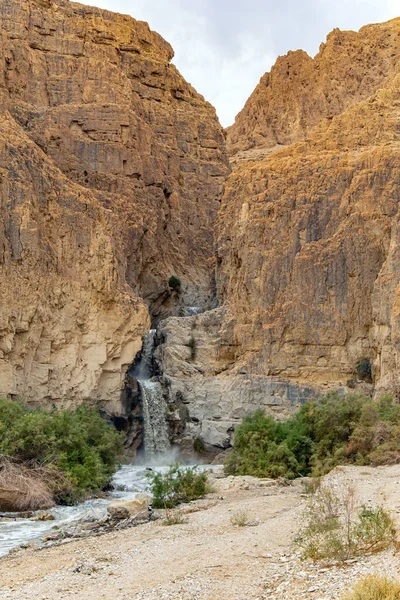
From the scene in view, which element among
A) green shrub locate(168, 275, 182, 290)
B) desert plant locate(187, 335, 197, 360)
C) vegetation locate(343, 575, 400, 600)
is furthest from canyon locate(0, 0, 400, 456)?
vegetation locate(343, 575, 400, 600)

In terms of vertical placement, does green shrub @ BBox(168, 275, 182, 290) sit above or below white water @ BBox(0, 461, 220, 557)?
above

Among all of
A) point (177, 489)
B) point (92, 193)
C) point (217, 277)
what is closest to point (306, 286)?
point (217, 277)

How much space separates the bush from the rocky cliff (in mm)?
13474

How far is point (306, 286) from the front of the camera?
3612 centimetres

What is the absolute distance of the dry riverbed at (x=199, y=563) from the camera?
10.1 m

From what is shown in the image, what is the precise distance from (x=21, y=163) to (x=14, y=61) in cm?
2089

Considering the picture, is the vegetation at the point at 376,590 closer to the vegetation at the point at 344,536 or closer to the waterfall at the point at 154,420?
the vegetation at the point at 344,536

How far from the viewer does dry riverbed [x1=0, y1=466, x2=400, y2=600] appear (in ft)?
33.0

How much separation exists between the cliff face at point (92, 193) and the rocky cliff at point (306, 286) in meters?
4.84

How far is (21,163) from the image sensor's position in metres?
34.3

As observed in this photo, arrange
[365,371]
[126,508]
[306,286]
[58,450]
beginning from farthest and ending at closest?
[306,286] < [365,371] < [58,450] < [126,508]

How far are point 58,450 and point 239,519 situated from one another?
1116cm

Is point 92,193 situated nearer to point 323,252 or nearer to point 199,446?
point 323,252

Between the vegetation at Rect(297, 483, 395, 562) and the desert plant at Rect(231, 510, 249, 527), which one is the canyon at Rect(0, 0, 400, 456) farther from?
the vegetation at Rect(297, 483, 395, 562)
